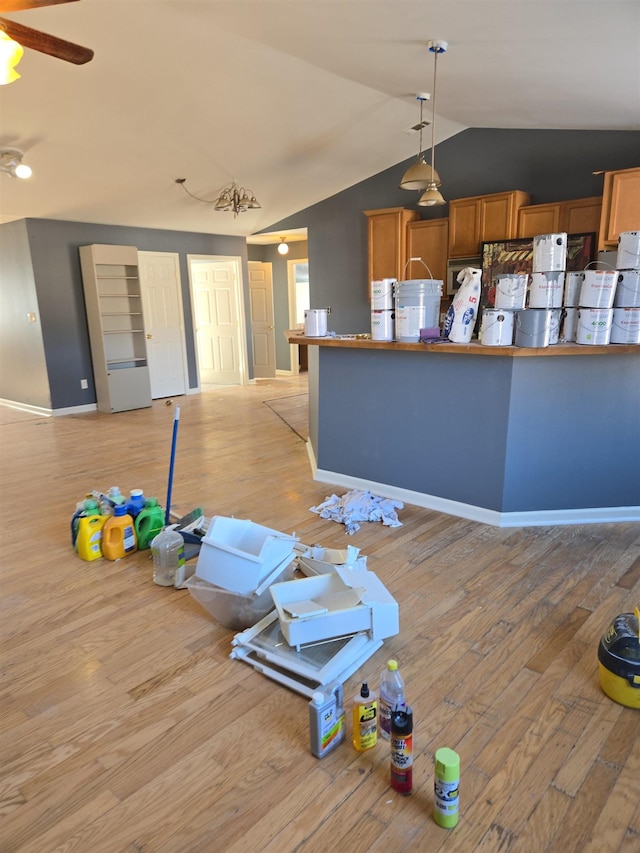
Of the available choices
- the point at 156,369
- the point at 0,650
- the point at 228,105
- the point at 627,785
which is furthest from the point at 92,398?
the point at 627,785

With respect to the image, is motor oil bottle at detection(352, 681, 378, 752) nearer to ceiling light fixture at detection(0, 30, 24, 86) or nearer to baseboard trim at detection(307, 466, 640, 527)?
baseboard trim at detection(307, 466, 640, 527)

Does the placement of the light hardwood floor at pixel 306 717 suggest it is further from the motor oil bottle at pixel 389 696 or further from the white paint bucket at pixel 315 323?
the white paint bucket at pixel 315 323

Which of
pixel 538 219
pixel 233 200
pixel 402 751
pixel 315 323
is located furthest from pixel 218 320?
pixel 402 751

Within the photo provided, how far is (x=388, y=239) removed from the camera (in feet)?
21.7

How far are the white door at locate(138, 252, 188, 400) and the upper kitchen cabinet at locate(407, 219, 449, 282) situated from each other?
3.52m

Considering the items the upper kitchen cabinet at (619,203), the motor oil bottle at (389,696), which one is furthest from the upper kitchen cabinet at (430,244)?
the motor oil bottle at (389,696)

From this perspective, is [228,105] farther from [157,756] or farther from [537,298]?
[157,756]

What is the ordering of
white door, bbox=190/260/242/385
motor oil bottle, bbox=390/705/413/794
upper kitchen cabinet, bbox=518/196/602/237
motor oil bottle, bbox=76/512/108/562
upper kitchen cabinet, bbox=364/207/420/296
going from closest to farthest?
1. motor oil bottle, bbox=390/705/413/794
2. motor oil bottle, bbox=76/512/108/562
3. upper kitchen cabinet, bbox=518/196/602/237
4. upper kitchen cabinet, bbox=364/207/420/296
5. white door, bbox=190/260/242/385

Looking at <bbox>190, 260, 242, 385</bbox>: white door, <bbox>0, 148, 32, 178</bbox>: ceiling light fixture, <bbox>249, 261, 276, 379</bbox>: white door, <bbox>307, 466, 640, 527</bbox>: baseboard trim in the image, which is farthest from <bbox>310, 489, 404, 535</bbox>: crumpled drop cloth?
<bbox>249, 261, 276, 379</bbox>: white door

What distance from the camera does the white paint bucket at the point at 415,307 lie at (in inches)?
125

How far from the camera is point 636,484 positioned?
3.28m

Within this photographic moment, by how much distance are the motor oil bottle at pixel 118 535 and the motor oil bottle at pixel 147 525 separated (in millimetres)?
50

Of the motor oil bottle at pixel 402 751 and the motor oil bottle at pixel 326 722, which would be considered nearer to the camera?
the motor oil bottle at pixel 402 751

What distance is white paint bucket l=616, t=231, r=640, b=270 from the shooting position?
2.82 m
